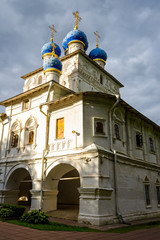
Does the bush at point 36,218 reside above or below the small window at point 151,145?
below

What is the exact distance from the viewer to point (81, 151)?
10.2 metres

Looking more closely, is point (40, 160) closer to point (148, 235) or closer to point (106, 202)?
point (106, 202)

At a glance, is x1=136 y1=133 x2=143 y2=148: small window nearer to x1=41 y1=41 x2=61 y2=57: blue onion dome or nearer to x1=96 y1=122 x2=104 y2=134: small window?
x1=96 y1=122 x2=104 y2=134: small window

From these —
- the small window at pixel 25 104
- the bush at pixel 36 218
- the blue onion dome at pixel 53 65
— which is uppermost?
the blue onion dome at pixel 53 65

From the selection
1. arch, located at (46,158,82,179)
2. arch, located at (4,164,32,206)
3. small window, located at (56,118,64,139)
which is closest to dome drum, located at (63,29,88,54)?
small window, located at (56,118,64,139)

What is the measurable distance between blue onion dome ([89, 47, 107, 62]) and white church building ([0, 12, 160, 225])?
383 cm

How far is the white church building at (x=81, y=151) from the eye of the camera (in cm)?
972

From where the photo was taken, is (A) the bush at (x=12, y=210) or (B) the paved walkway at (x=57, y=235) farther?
(A) the bush at (x=12, y=210)

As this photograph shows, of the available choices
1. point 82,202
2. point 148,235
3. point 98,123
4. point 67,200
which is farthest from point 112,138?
point 67,200

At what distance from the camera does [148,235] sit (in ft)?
24.6

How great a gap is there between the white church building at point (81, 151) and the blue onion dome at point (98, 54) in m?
3.83

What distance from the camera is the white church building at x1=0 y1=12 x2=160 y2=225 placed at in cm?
972

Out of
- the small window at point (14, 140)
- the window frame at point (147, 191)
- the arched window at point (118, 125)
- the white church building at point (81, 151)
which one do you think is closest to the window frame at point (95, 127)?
the white church building at point (81, 151)

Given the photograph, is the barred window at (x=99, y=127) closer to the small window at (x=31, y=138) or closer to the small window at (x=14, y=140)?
the small window at (x=31, y=138)
